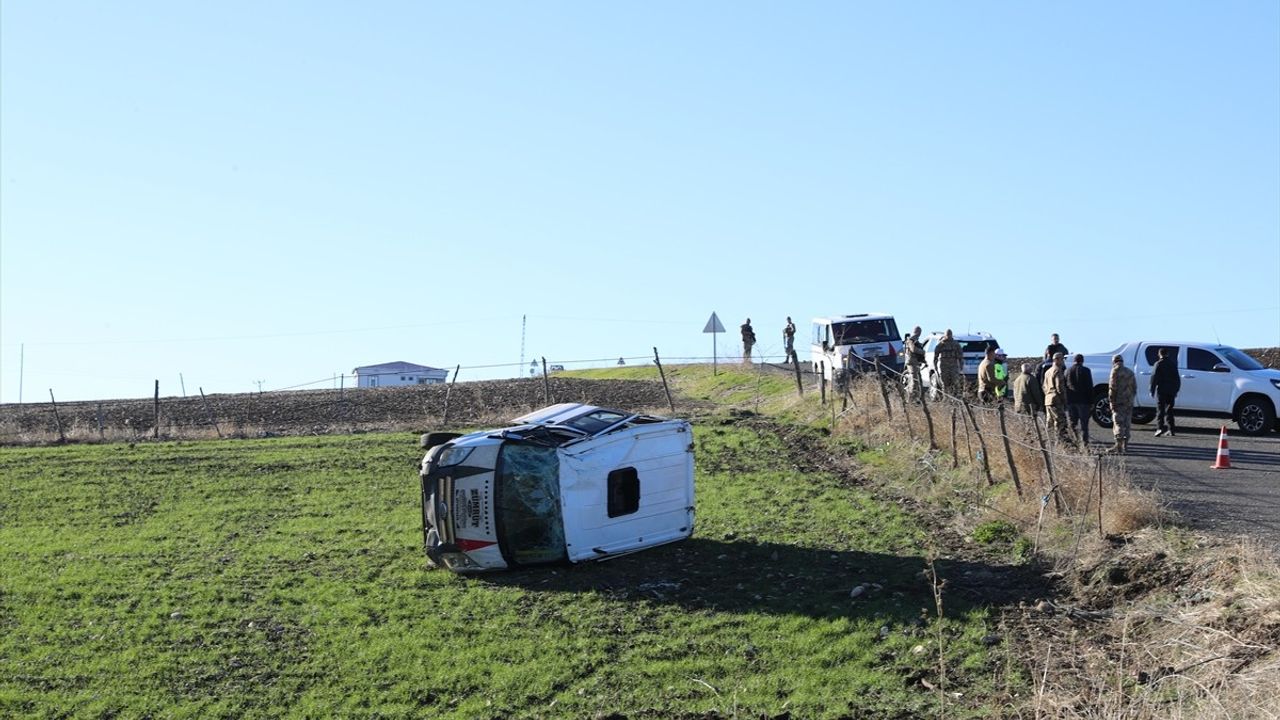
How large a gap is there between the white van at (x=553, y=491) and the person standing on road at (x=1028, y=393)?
26.4 feet

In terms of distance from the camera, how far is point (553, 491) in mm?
17734

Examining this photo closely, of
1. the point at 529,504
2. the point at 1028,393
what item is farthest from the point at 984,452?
the point at 529,504

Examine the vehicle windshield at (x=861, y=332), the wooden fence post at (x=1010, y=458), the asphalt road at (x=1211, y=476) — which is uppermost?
the vehicle windshield at (x=861, y=332)

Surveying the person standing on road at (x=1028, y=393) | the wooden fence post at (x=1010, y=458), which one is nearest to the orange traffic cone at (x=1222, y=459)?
the person standing on road at (x=1028, y=393)

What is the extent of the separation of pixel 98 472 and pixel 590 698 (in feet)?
63.0

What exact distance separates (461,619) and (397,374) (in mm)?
54356

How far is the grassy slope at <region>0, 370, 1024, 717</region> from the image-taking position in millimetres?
13711

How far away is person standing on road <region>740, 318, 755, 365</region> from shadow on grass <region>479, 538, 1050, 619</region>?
26.5 m

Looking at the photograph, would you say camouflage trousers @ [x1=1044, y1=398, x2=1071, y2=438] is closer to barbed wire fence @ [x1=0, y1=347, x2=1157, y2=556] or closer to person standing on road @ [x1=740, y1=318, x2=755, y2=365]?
barbed wire fence @ [x1=0, y1=347, x2=1157, y2=556]

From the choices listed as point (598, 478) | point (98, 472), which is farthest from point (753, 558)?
point (98, 472)

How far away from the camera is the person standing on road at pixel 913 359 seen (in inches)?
1090

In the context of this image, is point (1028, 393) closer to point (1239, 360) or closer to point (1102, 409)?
point (1102, 409)

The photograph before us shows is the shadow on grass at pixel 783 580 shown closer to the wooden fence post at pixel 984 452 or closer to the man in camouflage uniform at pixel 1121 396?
the wooden fence post at pixel 984 452

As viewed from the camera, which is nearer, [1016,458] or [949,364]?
[1016,458]
